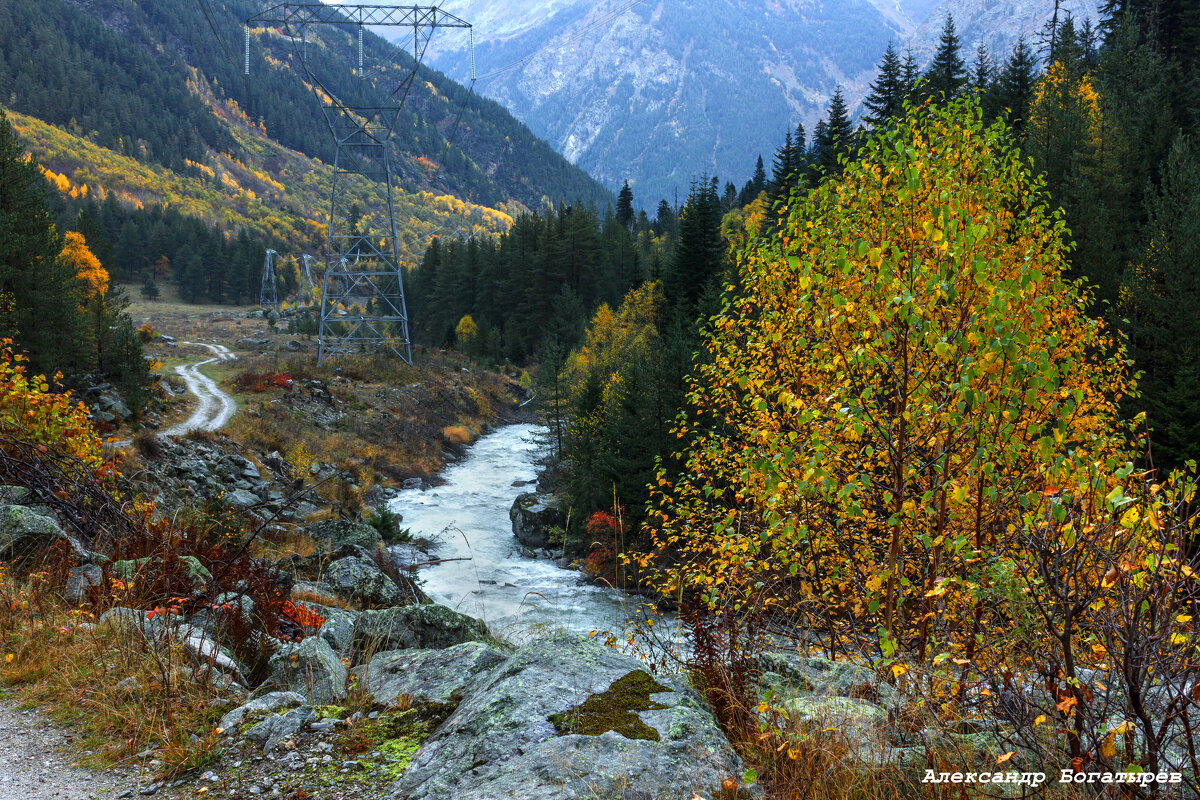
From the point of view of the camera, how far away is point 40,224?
25.8 m

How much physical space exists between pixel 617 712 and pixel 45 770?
326 cm

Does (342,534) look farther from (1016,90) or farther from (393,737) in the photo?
(1016,90)

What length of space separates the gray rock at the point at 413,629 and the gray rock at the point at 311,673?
3.30 feet

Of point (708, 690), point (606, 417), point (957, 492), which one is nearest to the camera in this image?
point (957, 492)

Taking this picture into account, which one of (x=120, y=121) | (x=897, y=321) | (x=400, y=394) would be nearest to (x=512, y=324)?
(x=400, y=394)

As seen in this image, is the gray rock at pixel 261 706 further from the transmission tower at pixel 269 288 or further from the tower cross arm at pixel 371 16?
the transmission tower at pixel 269 288

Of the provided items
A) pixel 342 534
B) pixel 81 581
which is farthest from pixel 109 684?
pixel 342 534

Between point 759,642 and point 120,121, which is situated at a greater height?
point 120,121

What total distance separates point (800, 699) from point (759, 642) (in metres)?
1.21

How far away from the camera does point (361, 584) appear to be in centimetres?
956

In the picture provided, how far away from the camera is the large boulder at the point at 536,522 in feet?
86.8

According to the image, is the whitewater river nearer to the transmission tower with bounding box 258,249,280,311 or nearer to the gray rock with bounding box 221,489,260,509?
the gray rock with bounding box 221,489,260,509

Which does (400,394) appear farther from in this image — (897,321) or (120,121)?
(120,121)

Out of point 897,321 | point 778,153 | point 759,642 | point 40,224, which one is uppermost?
point 778,153
